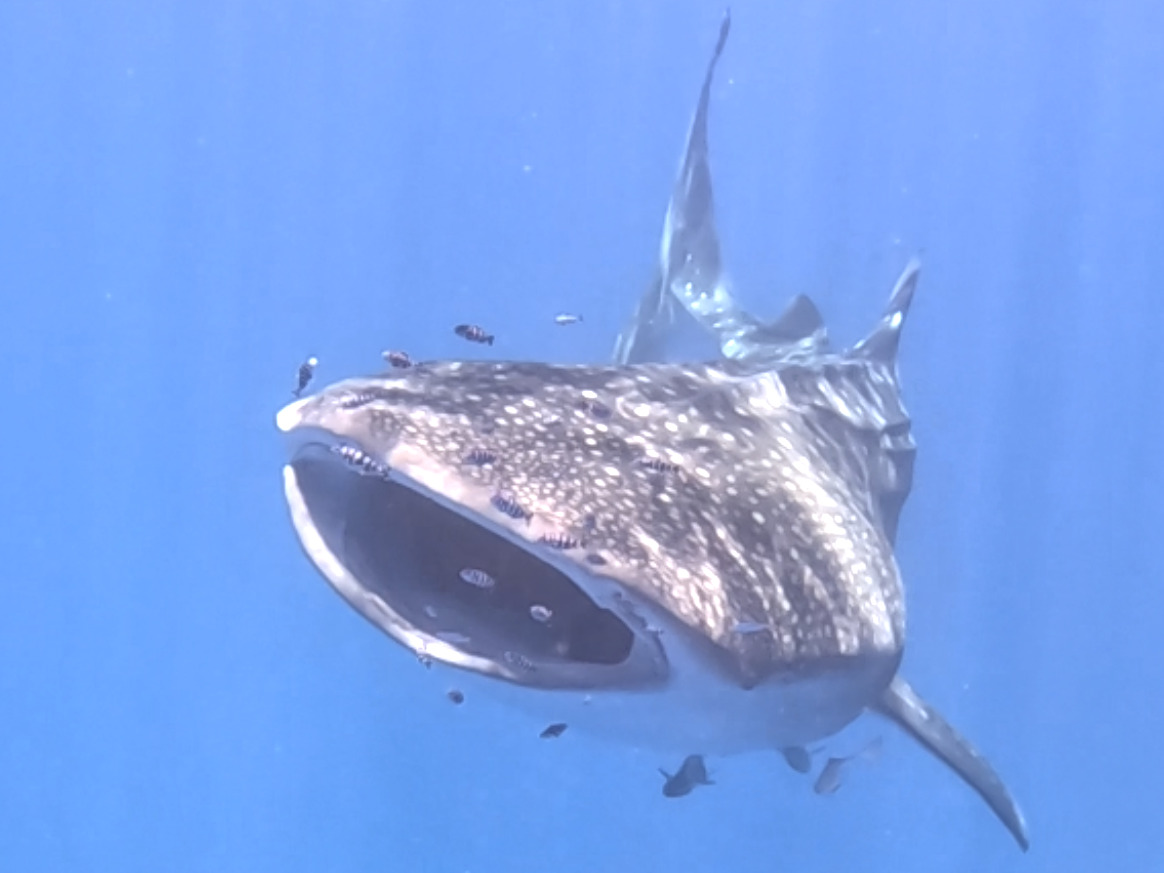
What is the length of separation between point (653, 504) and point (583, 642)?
0.55m

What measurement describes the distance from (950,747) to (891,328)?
296 centimetres

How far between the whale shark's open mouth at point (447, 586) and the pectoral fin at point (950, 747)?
5.03 feet

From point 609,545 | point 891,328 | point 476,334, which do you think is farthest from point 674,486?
point 891,328

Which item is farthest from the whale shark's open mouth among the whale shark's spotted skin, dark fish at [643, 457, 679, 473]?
dark fish at [643, 457, 679, 473]

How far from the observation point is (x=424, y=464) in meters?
2.73

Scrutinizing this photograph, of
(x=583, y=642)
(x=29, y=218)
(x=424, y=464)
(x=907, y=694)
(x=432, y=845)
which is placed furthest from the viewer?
(x=29, y=218)

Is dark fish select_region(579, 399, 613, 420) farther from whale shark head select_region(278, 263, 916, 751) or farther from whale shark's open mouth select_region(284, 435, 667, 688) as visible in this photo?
whale shark's open mouth select_region(284, 435, 667, 688)

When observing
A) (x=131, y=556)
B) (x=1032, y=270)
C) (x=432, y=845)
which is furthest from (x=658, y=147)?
(x=432, y=845)

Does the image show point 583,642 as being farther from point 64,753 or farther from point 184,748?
point 64,753

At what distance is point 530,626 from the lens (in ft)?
11.3

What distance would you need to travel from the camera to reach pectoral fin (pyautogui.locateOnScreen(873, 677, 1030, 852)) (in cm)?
461

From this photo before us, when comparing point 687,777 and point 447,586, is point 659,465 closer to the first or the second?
point 447,586

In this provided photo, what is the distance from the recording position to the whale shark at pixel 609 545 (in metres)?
2.76

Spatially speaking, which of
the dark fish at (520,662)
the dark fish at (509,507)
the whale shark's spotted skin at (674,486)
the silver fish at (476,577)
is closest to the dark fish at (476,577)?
the silver fish at (476,577)
